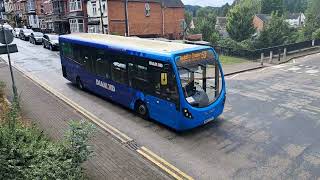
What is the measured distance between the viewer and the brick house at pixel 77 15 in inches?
1578

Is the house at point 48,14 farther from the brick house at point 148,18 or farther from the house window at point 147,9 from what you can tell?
the house window at point 147,9

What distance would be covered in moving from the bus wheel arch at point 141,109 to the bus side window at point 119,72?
3.39ft

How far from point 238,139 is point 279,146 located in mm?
1289

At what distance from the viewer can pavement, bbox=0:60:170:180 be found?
26.4 ft

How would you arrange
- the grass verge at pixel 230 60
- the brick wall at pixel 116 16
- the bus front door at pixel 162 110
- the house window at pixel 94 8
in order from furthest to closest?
the house window at pixel 94 8
the brick wall at pixel 116 16
the grass verge at pixel 230 60
the bus front door at pixel 162 110

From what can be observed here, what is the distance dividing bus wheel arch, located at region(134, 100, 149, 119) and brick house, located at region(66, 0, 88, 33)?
30.9 metres

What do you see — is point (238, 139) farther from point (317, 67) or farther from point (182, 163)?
point (317, 67)

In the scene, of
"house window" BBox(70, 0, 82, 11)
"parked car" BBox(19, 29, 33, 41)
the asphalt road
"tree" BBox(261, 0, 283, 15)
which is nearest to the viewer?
the asphalt road

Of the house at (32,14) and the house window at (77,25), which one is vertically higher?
the house at (32,14)

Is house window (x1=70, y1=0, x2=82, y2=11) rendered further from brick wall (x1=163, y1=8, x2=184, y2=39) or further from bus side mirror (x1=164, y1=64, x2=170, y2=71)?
bus side mirror (x1=164, y1=64, x2=170, y2=71)

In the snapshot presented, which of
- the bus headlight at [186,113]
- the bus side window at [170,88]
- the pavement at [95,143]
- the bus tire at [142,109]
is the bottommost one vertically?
the pavement at [95,143]

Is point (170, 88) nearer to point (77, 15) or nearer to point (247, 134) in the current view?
point (247, 134)

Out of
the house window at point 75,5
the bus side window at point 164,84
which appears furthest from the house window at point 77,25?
the bus side window at point 164,84

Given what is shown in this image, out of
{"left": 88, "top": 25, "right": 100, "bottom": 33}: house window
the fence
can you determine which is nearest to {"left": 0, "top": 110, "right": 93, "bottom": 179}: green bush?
the fence
